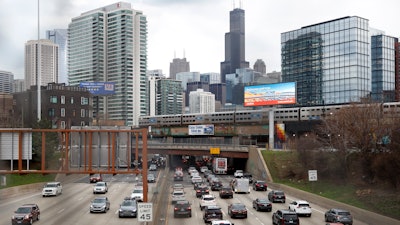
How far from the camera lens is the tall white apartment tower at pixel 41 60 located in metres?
121

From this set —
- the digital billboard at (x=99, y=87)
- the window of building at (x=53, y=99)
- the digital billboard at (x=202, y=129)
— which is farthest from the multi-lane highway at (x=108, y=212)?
the digital billboard at (x=99, y=87)

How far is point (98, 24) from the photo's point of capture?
15712 centimetres

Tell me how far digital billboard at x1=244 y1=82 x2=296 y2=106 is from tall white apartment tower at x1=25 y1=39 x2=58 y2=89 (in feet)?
141

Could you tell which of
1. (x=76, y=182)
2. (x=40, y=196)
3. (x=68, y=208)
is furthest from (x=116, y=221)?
(x=76, y=182)

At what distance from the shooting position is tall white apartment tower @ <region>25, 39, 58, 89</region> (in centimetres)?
12069

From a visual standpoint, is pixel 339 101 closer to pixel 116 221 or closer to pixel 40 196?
pixel 40 196

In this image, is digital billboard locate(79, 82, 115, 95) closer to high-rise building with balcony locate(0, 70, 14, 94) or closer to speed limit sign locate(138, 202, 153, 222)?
high-rise building with balcony locate(0, 70, 14, 94)

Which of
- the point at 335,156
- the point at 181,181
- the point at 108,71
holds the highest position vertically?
the point at 108,71

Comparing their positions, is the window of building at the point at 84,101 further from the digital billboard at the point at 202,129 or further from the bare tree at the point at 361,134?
the bare tree at the point at 361,134

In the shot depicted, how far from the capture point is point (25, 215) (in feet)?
118

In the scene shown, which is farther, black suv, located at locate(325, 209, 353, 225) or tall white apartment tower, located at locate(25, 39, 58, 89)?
tall white apartment tower, located at locate(25, 39, 58, 89)

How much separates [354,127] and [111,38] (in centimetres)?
10781

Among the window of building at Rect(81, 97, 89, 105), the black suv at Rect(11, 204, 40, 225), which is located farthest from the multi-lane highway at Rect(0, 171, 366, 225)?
the window of building at Rect(81, 97, 89, 105)

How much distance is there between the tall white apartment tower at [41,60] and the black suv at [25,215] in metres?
61.3
